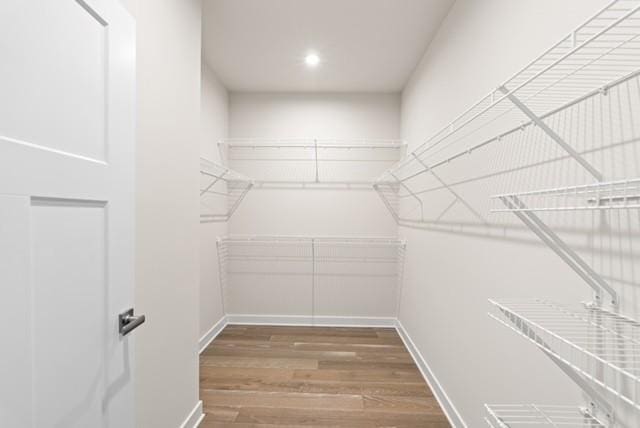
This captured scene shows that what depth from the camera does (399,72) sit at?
302 cm

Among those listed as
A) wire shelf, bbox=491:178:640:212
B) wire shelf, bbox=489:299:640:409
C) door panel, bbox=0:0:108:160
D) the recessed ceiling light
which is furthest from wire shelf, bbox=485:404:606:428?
the recessed ceiling light

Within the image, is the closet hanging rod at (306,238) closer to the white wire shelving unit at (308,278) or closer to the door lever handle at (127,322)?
the white wire shelving unit at (308,278)

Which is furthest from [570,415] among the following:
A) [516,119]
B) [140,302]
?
[140,302]

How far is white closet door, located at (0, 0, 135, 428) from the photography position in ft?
2.14

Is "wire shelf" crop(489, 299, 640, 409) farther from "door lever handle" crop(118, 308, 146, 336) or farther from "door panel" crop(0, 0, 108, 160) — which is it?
"door panel" crop(0, 0, 108, 160)

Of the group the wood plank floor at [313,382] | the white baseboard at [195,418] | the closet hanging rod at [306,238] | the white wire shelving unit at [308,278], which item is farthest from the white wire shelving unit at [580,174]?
the white wire shelving unit at [308,278]

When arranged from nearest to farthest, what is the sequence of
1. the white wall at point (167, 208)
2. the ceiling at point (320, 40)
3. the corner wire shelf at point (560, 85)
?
the corner wire shelf at point (560, 85) < the white wall at point (167, 208) < the ceiling at point (320, 40)

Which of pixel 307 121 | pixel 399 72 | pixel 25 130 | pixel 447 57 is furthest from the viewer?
pixel 307 121

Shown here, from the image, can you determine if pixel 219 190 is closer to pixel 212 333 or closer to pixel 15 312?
pixel 212 333

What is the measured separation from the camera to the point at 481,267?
1629 mm

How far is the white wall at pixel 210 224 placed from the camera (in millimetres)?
2918

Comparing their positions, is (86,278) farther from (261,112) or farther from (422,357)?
(261,112)

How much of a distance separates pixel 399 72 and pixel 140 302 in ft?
8.92

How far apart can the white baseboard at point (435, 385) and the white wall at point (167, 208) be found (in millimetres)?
1462
